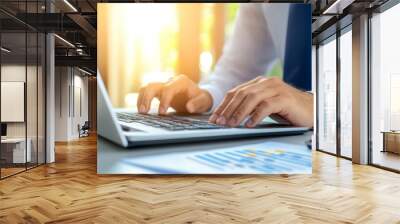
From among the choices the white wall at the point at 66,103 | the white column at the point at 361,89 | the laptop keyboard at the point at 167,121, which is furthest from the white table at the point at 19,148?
the white wall at the point at 66,103

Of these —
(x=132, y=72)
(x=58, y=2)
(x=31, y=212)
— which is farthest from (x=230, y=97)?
(x=58, y=2)

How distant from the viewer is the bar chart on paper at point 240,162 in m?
6.10

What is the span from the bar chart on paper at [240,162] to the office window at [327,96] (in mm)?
4268

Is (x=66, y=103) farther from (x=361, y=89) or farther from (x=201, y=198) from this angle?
(x=201, y=198)

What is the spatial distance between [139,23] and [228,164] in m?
2.68

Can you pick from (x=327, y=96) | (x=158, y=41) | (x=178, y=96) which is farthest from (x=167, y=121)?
(x=327, y=96)

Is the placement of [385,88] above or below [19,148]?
above

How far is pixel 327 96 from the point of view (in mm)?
10711

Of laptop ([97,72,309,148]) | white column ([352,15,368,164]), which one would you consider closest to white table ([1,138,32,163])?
laptop ([97,72,309,148])

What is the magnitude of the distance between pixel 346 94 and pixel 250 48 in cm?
401

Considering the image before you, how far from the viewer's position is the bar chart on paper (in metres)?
6.10

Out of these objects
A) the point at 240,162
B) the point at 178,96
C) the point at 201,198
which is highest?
the point at 178,96

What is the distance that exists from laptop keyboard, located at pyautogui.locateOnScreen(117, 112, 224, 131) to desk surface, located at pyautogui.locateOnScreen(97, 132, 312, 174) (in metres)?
0.29

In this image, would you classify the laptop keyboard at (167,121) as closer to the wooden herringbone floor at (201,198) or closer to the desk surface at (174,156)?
the desk surface at (174,156)
